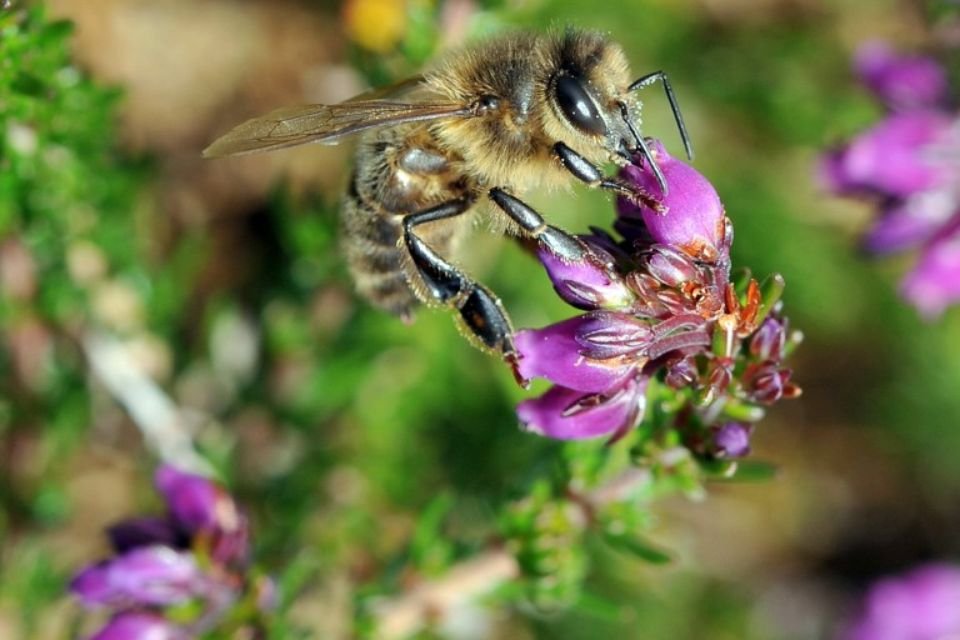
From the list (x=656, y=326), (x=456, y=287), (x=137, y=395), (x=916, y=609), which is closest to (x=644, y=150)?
(x=656, y=326)

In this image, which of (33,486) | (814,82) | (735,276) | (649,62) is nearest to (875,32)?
(814,82)

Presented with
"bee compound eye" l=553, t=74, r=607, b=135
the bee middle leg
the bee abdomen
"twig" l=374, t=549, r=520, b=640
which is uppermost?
the bee abdomen

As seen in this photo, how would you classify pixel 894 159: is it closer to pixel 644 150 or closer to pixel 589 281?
pixel 644 150

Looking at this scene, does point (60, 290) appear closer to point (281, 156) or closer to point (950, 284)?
point (281, 156)

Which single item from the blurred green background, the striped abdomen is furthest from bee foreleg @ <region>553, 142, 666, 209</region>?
the blurred green background

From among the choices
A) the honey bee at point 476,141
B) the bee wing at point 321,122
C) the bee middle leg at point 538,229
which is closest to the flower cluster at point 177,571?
the honey bee at point 476,141

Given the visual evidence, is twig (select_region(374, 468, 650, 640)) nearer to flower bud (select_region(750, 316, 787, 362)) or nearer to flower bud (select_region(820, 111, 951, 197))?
flower bud (select_region(750, 316, 787, 362))
